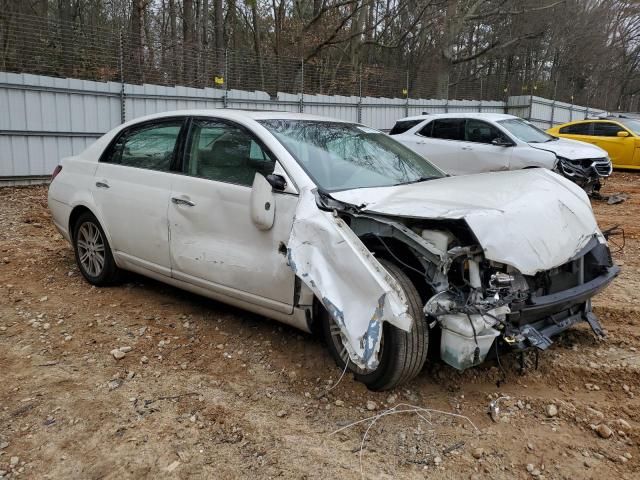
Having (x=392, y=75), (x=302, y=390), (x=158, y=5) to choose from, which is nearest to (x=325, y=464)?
(x=302, y=390)

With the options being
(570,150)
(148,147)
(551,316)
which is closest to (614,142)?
(570,150)

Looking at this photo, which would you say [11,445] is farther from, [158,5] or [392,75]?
[158,5]

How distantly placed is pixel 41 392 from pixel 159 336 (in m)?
0.92

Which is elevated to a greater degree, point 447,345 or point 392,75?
point 392,75

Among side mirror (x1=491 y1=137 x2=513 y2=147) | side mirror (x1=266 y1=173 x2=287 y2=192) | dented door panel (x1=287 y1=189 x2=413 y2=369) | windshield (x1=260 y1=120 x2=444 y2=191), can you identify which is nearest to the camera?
dented door panel (x1=287 y1=189 x2=413 y2=369)

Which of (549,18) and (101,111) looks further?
(549,18)

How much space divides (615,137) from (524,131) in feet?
15.1

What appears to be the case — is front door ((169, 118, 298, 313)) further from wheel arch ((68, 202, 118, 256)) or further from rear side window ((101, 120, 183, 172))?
wheel arch ((68, 202, 118, 256))

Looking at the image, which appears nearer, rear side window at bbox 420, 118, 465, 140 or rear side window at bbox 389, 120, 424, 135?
rear side window at bbox 420, 118, 465, 140

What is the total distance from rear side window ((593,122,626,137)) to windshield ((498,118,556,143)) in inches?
155

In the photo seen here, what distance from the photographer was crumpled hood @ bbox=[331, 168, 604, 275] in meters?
2.86

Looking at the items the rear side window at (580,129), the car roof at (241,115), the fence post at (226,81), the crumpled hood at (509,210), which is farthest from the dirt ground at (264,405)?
the rear side window at (580,129)

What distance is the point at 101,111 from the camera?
426 inches

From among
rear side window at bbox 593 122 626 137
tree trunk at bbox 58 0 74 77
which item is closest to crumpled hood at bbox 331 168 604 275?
tree trunk at bbox 58 0 74 77
